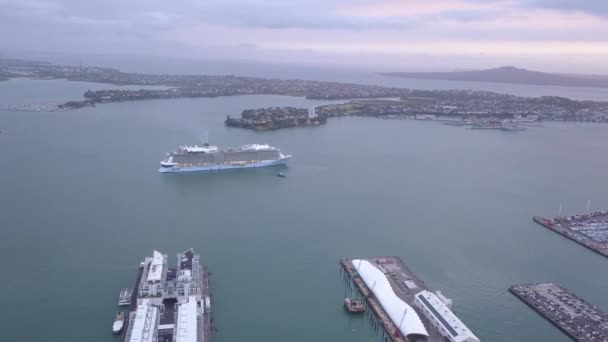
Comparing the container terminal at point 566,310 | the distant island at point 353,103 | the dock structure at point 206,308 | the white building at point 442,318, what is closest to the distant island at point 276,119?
the distant island at point 353,103

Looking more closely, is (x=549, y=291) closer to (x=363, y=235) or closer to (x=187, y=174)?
(x=363, y=235)

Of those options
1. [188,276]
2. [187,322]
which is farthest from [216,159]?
[187,322]

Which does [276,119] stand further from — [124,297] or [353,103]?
[124,297]

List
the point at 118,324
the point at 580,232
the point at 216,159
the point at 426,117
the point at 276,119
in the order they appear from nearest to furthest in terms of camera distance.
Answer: the point at 118,324 → the point at 580,232 → the point at 216,159 → the point at 276,119 → the point at 426,117

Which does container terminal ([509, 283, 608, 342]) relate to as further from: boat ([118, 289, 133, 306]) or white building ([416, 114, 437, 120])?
white building ([416, 114, 437, 120])

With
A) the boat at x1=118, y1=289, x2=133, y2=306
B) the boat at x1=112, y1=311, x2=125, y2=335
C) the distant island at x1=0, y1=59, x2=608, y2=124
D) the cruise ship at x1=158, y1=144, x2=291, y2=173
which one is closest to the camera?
the boat at x1=112, y1=311, x2=125, y2=335

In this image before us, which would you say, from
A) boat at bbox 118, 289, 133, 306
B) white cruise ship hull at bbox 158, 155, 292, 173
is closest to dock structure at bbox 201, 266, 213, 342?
boat at bbox 118, 289, 133, 306
